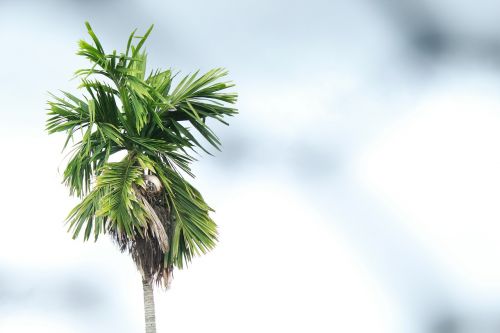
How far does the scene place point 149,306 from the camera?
19109 mm

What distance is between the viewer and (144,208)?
738 inches

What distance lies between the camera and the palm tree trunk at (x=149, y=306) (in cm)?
1902

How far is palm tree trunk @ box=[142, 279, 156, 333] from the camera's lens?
62.4ft

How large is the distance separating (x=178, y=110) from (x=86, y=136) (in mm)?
2141

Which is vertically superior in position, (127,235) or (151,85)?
(151,85)

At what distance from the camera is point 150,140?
1972cm

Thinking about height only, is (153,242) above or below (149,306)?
above

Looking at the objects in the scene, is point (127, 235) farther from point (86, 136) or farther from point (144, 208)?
point (86, 136)

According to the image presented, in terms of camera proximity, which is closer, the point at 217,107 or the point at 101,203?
the point at 101,203

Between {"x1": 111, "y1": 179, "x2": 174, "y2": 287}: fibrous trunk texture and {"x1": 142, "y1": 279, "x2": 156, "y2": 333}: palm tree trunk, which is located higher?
{"x1": 111, "y1": 179, "x2": 174, "y2": 287}: fibrous trunk texture

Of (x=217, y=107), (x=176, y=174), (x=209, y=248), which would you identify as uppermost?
(x=217, y=107)

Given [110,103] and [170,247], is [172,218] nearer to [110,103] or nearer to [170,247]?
[170,247]

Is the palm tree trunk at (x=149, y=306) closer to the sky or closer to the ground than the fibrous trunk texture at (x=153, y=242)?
closer to the ground

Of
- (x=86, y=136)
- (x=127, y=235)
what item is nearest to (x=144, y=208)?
(x=127, y=235)
